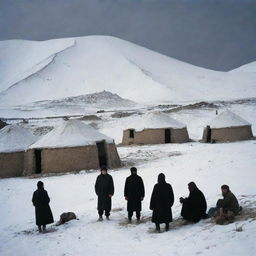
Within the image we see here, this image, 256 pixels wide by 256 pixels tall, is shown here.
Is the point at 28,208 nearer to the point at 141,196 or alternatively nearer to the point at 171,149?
the point at 141,196

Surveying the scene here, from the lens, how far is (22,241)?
9352 mm

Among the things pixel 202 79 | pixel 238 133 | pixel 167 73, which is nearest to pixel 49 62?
pixel 167 73

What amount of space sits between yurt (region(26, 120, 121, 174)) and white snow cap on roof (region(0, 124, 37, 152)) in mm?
1000

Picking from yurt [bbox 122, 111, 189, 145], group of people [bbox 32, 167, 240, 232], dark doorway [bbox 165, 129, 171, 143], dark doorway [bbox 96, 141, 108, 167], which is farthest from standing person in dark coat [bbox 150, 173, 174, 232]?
dark doorway [bbox 165, 129, 171, 143]

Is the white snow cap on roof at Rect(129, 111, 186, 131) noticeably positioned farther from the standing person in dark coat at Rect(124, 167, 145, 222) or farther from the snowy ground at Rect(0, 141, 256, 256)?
the standing person in dark coat at Rect(124, 167, 145, 222)

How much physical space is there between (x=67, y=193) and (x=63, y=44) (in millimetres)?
113632

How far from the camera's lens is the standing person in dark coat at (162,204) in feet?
27.5

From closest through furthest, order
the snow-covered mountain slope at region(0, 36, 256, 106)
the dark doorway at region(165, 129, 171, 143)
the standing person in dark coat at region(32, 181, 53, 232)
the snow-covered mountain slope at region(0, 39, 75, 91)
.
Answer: the standing person in dark coat at region(32, 181, 53, 232), the dark doorway at region(165, 129, 171, 143), the snow-covered mountain slope at region(0, 36, 256, 106), the snow-covered mountain slope at region(0, 39, 75, 91)

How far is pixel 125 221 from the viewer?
9820 millimetres

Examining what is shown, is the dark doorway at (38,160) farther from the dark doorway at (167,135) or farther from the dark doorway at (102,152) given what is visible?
the dark doorway at (167,135)

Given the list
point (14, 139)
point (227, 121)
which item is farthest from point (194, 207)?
point (227, 121)

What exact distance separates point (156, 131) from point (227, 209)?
2119cm

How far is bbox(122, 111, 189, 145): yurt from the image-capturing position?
2923cm

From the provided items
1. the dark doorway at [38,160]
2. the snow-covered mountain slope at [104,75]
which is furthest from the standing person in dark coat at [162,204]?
the snow-covered mountain slope at [104,75]
